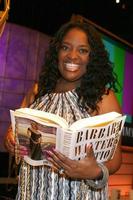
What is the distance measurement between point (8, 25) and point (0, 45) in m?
0.29

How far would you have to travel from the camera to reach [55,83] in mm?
1325

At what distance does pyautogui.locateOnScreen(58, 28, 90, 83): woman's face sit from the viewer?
1.20 metres

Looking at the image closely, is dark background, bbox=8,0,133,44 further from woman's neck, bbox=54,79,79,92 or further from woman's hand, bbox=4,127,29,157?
woman's hand, bbox=4,127,29,157

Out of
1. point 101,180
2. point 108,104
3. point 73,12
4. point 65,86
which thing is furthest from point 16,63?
point 101,180

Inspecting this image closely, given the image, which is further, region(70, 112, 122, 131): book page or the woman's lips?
the woman's lips

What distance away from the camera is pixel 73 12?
4.12 metres

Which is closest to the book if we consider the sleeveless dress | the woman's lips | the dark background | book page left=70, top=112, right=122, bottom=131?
book page left=70, top=112, right=122, bottom=131

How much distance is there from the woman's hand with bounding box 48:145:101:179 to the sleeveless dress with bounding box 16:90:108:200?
0.13 meters

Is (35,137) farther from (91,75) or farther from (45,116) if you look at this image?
(91,75)

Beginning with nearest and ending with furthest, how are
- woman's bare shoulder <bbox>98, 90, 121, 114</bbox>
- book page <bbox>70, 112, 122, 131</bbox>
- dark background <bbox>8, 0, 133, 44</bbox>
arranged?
book page <bbox>70, 112, 122, 131</bbox> → woman's bare shoulder <bbox>98, 90, 121, 114</bbox> → dark background <bbox>8, 0, 133, 44</bbox>

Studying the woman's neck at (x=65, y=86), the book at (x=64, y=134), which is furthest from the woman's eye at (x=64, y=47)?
the book at (x=64, y=134)

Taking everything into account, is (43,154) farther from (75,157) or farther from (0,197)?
(0,197)

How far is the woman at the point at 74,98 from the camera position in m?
1.13

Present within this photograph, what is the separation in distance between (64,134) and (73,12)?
3339mm
